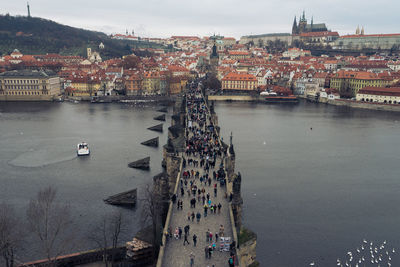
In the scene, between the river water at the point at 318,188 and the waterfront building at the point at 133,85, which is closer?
the river water at the point at 318,188

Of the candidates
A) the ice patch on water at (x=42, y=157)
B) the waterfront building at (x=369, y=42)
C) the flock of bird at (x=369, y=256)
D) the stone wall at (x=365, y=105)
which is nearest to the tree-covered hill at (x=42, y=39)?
the waterfront building at (x=369, y=42)

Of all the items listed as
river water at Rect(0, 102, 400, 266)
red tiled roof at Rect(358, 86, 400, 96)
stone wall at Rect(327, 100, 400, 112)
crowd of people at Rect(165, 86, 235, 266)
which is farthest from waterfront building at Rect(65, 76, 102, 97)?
red tiled roof at Rect(358, 86, 400, 96)

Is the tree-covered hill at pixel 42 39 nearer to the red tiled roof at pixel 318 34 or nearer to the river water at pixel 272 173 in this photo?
the red tiled roof at pixel 318 34

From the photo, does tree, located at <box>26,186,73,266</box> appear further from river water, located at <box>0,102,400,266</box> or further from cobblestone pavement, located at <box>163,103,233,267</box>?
cobblestone pavement, located at <box>163,103,233,267</box>

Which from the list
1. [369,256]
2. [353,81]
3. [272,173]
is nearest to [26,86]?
[272,173]

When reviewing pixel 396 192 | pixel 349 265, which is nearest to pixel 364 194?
pixel 396 192

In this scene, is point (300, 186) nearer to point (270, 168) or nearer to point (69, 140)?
point (270, 168)
